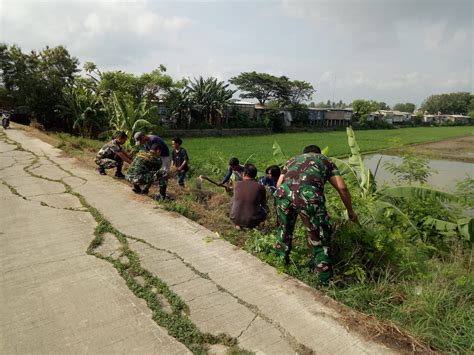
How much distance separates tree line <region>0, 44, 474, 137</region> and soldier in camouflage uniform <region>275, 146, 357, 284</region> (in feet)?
26.5

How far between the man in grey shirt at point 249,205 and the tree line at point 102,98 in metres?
6.71

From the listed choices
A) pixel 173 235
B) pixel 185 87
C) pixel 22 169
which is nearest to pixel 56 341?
pixel 173 235

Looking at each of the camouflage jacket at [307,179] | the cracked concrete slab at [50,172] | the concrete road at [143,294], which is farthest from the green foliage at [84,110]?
the camouflage jacket at [307,179]

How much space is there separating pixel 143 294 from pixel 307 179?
6.53 ft

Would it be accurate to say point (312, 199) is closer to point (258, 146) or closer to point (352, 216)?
point (352, 216)

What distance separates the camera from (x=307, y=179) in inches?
139

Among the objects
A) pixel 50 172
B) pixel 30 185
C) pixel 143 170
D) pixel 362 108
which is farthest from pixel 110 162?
pixel 362 108

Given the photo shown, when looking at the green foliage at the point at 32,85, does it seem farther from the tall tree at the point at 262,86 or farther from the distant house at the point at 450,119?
the distant house at the point at 450,119

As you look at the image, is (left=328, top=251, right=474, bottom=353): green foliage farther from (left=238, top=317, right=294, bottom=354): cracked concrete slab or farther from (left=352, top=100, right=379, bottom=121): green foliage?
(left=352, top=100, right=379, bottom=121): green foliage

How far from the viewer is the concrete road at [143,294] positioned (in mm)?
2629

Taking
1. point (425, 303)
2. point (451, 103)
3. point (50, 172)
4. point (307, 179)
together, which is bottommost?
point (425, 303)

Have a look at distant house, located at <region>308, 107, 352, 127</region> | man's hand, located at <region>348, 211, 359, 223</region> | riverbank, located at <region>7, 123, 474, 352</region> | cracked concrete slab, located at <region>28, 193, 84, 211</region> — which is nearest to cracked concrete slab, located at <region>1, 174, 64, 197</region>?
cracked concrete slab, located at <region>28, 193, 84, 211</region>

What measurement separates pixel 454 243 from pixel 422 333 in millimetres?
3472

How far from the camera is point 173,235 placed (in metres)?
4.63
